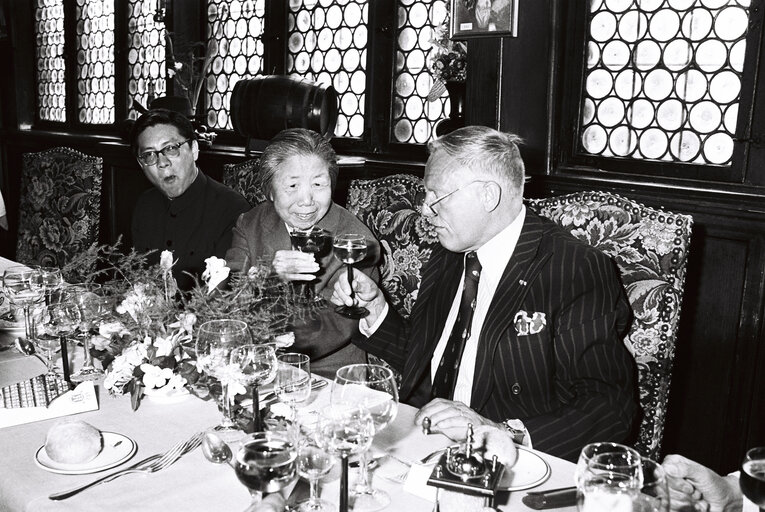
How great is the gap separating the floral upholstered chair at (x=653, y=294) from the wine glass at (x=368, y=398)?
3.25ft

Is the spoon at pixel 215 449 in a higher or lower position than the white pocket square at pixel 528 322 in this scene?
lower

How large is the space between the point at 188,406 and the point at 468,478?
84 centimetres

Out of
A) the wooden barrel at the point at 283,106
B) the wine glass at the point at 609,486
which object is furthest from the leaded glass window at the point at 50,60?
the wine glass at the point at 609,486

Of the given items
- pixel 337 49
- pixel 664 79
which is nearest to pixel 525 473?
pixel 664 79

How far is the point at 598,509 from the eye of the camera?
0.98 m

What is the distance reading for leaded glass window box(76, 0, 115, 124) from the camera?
6.20 meters

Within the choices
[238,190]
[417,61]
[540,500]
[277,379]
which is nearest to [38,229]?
[238,190]

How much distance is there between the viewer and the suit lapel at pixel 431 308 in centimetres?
213

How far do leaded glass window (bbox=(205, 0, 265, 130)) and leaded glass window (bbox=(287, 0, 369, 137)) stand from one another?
1.02 ft

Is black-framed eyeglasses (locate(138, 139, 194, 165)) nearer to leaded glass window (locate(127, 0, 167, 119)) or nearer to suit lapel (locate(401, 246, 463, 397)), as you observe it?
suit lapel (locate(401, 246, 463, 397))

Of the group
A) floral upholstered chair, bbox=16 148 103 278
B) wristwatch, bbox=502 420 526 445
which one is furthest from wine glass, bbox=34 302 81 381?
floral upholstered chair, bbox=16 148 103 278

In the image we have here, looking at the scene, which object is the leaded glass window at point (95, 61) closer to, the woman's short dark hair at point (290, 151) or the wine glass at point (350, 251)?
the woman's short dark hair at point (290, 151)

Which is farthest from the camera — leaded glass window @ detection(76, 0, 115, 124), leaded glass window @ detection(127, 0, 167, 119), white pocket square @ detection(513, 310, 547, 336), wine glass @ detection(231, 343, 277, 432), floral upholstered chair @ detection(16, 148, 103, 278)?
leaded glass window @ detection(76, 0, 115, 124)

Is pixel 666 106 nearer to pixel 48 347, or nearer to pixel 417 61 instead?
pixel 417 61
